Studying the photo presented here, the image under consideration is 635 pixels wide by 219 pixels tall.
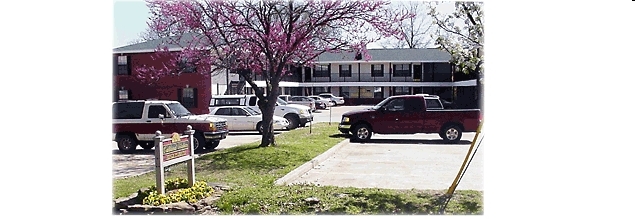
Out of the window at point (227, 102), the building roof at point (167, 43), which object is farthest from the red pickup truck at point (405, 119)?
the building roof at point (167, 43)

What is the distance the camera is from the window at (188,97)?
9.32 m

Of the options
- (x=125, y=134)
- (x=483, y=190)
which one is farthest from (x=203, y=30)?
(x=483, y=190)

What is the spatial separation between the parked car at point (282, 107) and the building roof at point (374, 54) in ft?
5.25

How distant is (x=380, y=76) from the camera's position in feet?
30.9

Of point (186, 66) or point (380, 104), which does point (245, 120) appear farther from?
point (380, 104)

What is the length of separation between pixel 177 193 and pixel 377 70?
385cm

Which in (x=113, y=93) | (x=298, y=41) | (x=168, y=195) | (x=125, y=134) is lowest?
(x=168, y=195)

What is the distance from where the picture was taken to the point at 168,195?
7.07m

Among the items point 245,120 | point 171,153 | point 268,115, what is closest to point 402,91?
point 268,115

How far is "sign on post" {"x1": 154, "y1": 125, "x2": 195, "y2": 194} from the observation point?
6719 millimetres

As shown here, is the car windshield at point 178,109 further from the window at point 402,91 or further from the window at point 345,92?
the window at point 402,91

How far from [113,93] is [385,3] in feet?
13.2

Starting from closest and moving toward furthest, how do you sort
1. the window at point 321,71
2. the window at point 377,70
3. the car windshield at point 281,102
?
the window at point 377,70
the window at point 321,71
the car windshield at point 281,102

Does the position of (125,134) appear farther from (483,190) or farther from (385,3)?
(483,190)
